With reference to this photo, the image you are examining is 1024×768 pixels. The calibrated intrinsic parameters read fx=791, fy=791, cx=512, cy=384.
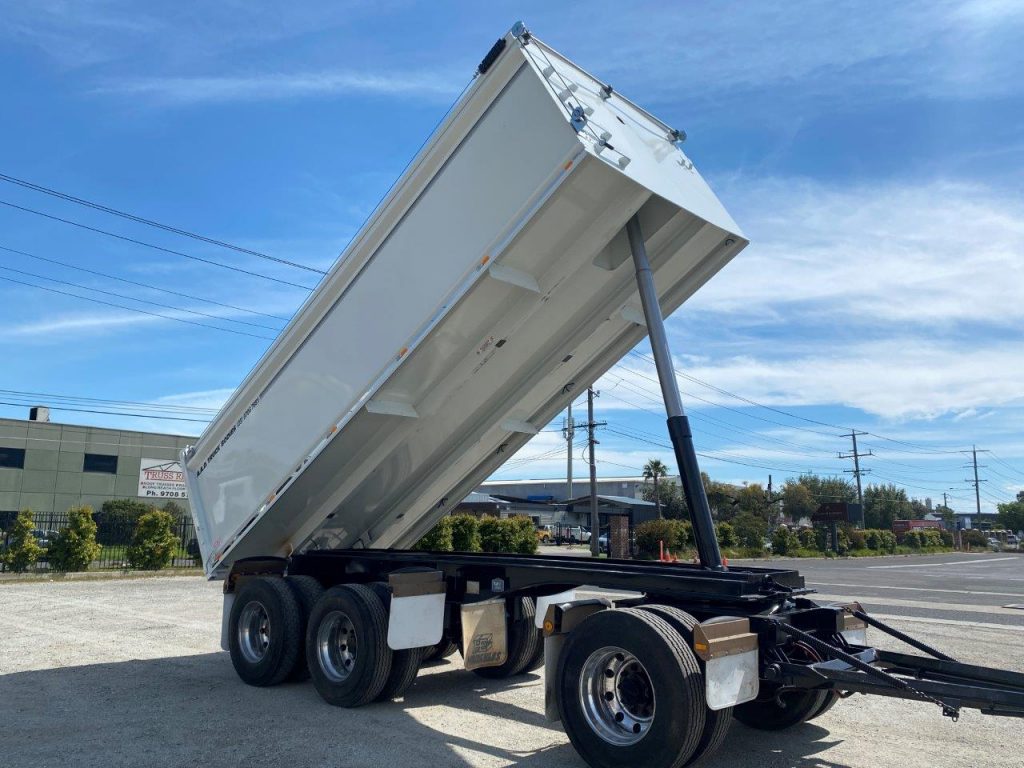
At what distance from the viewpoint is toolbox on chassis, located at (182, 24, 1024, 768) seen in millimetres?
4715

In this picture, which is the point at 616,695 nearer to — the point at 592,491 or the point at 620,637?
the point at 620,637

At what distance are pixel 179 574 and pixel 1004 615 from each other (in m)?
19.4

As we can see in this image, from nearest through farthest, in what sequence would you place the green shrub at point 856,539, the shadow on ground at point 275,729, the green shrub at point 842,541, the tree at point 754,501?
the shadow on ground at point 275,729 → the green shrub at point 842,541 → the green shrub at point 856,539 → the tree at point 754,501

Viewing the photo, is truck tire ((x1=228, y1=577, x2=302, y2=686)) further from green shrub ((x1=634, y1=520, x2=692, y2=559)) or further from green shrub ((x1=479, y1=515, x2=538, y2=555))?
green shrub ((x1=634, y1=520, x2=692, y2=559))

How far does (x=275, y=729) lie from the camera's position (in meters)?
5.74

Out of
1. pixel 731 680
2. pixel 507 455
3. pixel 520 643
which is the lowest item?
pixel 520 643

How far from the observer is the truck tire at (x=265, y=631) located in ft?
23.1

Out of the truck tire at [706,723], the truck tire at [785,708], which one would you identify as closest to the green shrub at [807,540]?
the truck tire at [785,708]

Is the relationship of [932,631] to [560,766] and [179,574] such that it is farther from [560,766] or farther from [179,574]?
[179,574]

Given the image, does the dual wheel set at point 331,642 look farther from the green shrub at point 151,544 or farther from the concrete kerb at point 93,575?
the green shrub at point 151,544

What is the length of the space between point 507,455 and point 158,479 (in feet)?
132

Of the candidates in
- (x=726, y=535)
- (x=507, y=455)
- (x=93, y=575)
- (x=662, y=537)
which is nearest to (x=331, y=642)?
(x=507, y=455)

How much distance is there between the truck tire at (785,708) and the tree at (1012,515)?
13447 centimetres

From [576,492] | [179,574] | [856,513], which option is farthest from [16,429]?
[576,492]
